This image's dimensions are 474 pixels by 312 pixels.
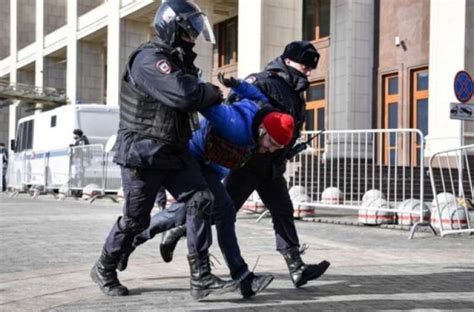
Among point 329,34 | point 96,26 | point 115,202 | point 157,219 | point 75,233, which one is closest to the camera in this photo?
point 157,219

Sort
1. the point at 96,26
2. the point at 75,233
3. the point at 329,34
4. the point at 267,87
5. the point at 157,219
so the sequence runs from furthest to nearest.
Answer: the point at 96,26
the point at 329,34
the point at 75,233
the point at 157,219
the point at 267,87

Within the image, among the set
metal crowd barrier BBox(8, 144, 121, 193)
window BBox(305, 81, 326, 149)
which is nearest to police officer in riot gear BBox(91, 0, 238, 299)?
metal crowd barrier BBox(8, 144, 121, 193)

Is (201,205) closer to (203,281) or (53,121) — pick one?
(203,281)

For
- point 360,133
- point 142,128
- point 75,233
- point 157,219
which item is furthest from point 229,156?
point 360,133

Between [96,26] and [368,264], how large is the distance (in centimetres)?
3125

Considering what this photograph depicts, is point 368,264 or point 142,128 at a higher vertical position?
point 142,128

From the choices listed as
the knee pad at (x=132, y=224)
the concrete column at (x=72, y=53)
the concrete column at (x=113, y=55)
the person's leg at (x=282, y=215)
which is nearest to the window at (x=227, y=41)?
the concrete column at (x=113, y=55)

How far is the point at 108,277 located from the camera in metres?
4.68

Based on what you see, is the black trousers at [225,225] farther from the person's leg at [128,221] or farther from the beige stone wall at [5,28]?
the beige stone wall at [5,28]

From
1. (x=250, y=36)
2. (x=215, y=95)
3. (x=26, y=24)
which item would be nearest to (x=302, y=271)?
(x=215, y=95)

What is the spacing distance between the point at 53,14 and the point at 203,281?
40.6 m

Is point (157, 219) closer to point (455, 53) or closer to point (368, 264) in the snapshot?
point (368, 264)

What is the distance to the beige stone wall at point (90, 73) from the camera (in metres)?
37.5

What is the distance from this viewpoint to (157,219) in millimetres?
5234
